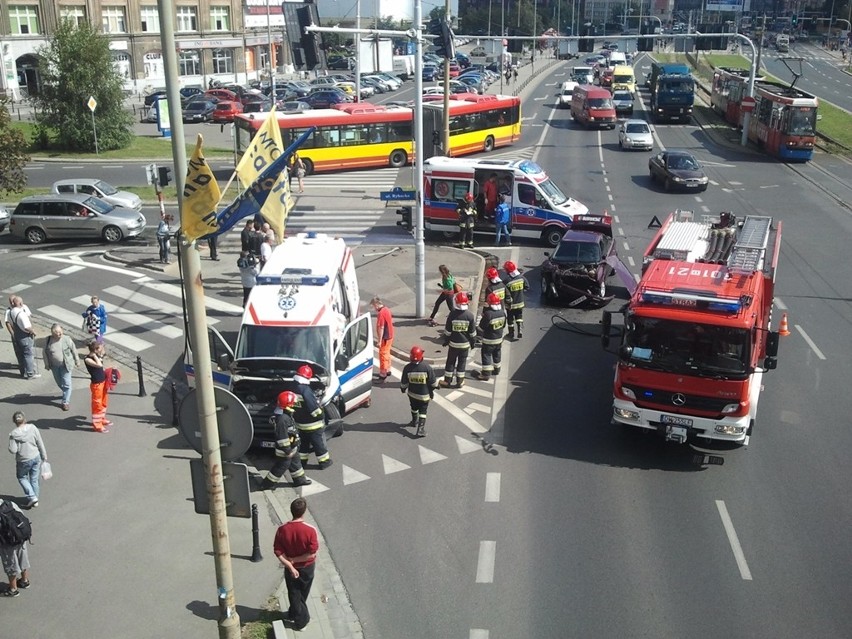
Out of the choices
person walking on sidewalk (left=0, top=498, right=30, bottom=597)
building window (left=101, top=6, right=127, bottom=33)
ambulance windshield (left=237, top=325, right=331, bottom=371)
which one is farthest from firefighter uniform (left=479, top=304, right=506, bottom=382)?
building window (left=101, top=6, right=127, bottom=33)

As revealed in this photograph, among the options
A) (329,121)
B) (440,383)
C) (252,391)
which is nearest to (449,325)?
(440,383)

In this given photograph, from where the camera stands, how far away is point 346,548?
11203 mm

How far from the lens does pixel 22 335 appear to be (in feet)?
53.5

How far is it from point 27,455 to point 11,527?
2094 mm

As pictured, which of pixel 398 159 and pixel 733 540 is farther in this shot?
pixel 398 159

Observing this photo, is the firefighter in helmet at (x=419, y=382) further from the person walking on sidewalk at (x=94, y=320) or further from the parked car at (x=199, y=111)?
the parked car at (x=199, y=111)

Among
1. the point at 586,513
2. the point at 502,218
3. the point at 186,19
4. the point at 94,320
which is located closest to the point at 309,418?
the point at 586,513

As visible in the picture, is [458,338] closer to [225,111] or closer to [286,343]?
[286,343]

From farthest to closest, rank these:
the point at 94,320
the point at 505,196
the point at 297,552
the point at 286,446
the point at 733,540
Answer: the point at 505,196 → the point at 94,320 → the point at 286,446 → the point at 733,540 → the point at 297,552

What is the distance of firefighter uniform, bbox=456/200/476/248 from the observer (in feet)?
84.3

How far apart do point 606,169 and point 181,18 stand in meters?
48.2

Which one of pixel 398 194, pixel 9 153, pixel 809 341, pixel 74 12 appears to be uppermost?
pixel 74 12

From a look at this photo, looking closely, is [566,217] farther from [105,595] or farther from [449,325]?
[105,595]

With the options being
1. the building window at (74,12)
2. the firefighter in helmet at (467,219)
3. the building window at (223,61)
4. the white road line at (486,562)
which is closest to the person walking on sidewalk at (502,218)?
the firefighter in helmet at (467,219)
